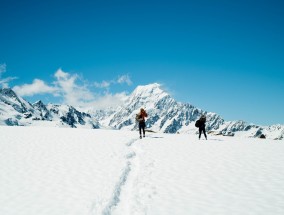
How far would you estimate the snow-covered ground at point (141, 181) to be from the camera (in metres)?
11.8

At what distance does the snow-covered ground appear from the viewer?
11797 millimetres

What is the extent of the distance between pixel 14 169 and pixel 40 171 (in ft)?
6.09

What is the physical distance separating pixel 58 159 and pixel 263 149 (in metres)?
16.6

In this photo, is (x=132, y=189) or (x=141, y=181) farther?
(x=141, y=181)

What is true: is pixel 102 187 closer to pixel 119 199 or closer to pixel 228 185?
pixel 119 199

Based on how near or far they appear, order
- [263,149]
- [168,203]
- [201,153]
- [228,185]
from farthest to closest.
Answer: [263,149]
[201,153]
[228,185]
[168,203]

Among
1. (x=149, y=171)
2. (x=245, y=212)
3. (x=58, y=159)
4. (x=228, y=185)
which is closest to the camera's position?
(x=245, y=212)

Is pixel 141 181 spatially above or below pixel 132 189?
above

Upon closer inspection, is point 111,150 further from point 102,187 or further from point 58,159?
point 102,187

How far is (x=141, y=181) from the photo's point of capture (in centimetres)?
1518

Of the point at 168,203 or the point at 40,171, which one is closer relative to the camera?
the point at 168,203

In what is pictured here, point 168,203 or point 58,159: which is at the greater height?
point 58,159

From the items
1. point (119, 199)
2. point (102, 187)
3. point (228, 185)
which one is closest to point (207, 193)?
point (228, 185)

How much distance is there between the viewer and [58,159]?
67.4 feet
